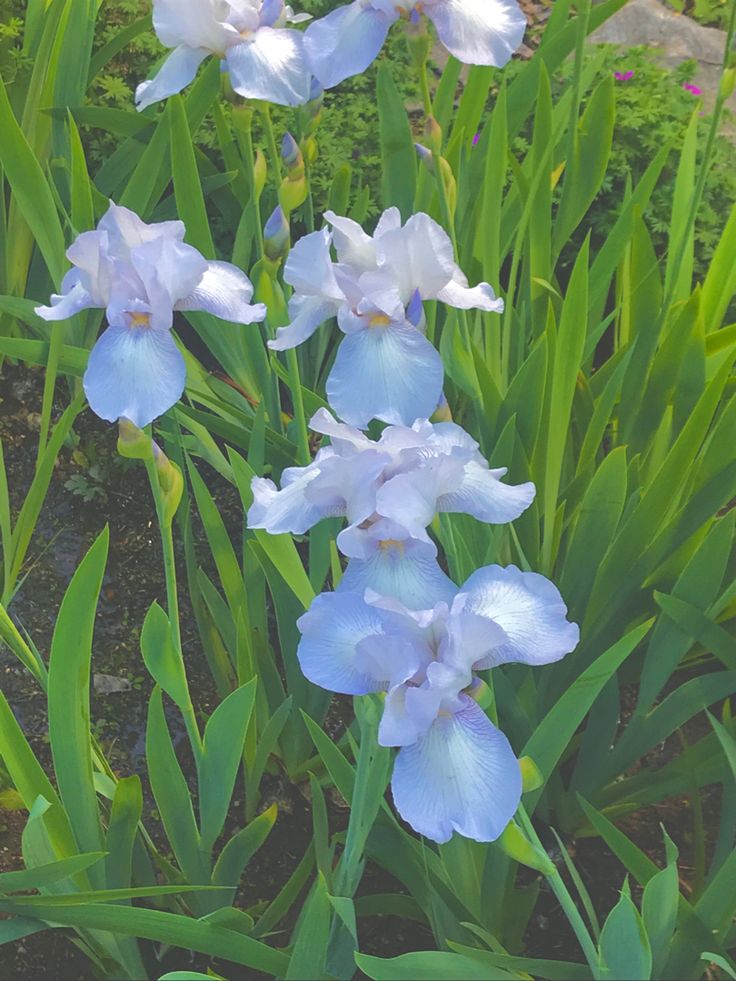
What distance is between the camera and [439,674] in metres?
0.64

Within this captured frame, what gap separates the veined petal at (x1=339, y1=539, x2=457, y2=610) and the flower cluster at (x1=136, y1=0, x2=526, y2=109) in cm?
54

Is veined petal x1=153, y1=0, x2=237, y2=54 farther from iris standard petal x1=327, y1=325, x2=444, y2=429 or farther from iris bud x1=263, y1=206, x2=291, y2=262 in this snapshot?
iris standard petal x1=327, y1=325, x2=444, y2=429

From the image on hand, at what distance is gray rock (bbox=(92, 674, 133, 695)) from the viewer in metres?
1.50

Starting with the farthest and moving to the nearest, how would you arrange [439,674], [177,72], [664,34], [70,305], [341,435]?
[664,34] < [177,72] < [70,305] < [341,435] < [439,674]

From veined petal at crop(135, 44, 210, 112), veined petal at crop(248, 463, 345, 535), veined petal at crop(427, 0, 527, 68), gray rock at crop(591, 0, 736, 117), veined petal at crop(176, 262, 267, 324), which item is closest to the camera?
veined petal at crop(248, 463, 345, 535)

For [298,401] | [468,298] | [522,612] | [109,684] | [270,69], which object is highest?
[270,69]

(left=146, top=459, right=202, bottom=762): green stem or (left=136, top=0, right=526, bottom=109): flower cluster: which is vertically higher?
(left=136, top=0, right=526, bottom=109): flower cluster

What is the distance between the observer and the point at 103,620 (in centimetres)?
159

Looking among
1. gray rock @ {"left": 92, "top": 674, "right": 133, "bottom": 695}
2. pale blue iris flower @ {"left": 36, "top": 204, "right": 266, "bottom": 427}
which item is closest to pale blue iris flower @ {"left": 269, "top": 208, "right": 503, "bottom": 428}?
pale blue iris flower @ {"left": 36, "top": 204, "right": 266, "bottom": 427}

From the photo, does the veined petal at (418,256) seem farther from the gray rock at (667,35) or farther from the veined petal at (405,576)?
the gray rock at (667,35)

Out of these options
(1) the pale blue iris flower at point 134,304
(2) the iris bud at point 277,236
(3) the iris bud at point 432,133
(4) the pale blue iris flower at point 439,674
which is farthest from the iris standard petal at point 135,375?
(3) the iris bud at point 432,133

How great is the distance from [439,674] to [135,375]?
0.35 meters

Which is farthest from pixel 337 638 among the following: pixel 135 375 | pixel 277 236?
pixel 277 236

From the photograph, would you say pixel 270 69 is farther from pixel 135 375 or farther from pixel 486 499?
pixel 486 499
